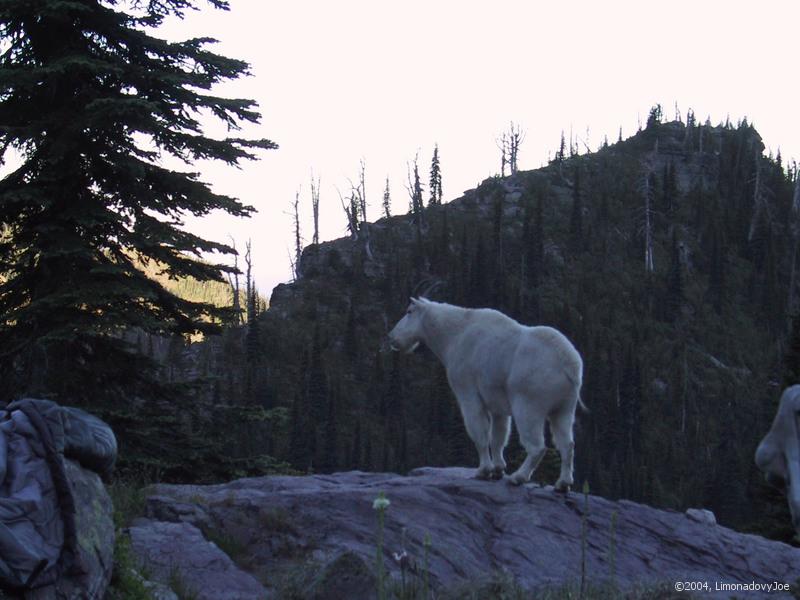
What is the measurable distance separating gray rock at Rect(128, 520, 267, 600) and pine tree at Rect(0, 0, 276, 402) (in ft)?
17.9

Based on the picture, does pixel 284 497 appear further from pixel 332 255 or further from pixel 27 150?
pixel 332 255

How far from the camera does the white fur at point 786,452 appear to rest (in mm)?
4578

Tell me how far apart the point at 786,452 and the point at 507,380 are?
6.09 meters

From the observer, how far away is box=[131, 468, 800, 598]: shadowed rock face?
27.3ft

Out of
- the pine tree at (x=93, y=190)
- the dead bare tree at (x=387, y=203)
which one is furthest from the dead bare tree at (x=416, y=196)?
the pine tree at (x=93, y=190)

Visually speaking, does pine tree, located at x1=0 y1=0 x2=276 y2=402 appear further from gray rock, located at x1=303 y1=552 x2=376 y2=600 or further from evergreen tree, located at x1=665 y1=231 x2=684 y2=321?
evergreen tree, located at x1=665 y1=231 x2=684 y2=321

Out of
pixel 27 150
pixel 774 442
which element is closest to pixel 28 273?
pixel 27 150

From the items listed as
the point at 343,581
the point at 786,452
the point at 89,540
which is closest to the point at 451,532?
the point at 343,581

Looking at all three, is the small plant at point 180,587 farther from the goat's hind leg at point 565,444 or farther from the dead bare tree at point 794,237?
the dead bare tree at point 794,237

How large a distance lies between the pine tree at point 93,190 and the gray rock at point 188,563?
5.45 m

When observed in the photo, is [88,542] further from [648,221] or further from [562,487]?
[648,221]

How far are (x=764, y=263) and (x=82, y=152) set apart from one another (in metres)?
116

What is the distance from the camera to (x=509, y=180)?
127062 millimetres

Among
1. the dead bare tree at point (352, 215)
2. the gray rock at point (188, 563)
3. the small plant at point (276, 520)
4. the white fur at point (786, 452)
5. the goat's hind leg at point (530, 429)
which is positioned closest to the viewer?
the white fur at point (786, 452)
